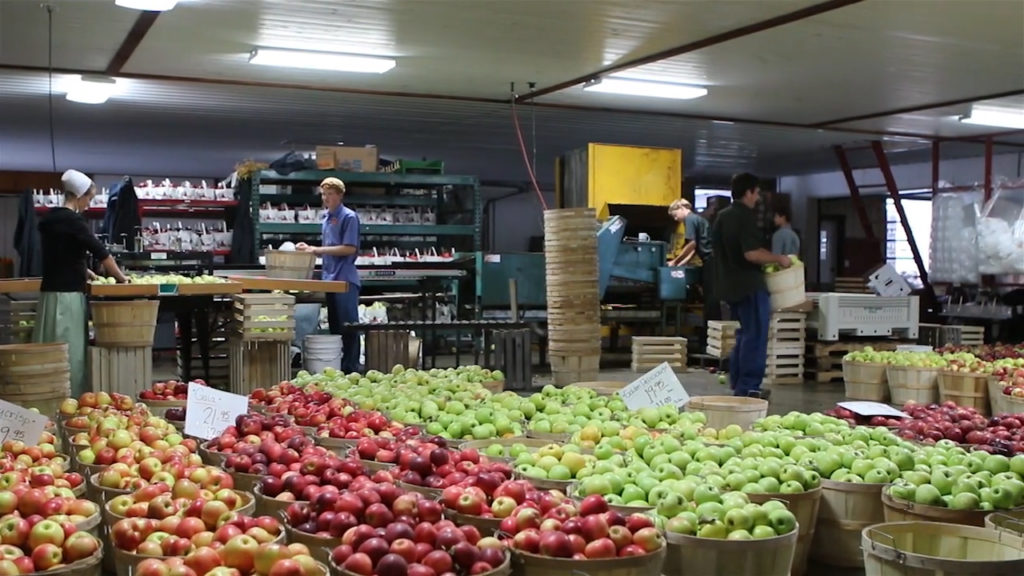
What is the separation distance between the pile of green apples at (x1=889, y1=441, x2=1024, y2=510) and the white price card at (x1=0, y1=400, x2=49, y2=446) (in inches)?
123

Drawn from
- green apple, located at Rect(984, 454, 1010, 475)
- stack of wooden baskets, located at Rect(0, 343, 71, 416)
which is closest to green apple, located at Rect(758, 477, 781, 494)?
green apple, located at Rect(984, 454, 1010, 475)

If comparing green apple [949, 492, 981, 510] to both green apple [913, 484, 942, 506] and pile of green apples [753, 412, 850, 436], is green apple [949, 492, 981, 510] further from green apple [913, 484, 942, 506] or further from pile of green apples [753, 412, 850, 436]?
pile of green apples [753, 412, 850, 436]

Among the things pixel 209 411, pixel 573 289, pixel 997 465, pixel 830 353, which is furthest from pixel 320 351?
pixel 997 465

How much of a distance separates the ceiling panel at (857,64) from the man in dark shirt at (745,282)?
4.98 ft

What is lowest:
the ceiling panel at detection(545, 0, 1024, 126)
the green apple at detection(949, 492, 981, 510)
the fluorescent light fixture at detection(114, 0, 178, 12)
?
the green apple at detection(949, 492, 981, 510)

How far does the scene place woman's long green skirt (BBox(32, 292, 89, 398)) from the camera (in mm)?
6867

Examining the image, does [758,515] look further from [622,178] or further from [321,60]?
[622,178]

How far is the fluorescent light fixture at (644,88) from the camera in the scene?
10.2 meters

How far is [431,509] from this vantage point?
2645 millimetres

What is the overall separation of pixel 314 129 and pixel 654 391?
10.4 meters

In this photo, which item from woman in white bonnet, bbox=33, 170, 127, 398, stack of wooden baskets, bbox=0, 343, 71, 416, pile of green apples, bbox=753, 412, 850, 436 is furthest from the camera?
woman in white bonnet, bbox=33, 170, 127, 398

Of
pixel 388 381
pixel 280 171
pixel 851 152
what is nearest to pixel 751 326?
pixel 388 381

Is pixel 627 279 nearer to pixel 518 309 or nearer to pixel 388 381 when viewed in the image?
pixel 518 309

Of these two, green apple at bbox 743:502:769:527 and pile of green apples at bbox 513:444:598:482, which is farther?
pile of green apples at bbox 513:444:598:482
